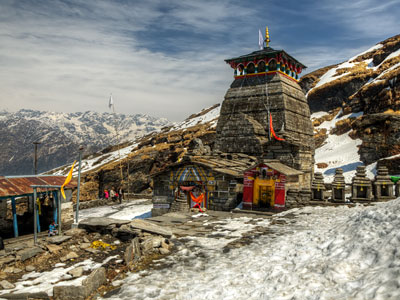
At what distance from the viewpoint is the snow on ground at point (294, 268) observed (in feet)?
20.6

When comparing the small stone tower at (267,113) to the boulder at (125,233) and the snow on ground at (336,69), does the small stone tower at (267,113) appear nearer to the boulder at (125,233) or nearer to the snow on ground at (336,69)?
the boulder at (125,233)

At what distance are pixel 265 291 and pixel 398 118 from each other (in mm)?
37971

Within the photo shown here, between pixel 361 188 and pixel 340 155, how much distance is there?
3293 centimetres

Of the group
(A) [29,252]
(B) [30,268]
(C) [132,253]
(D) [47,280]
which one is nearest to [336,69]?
(C) [132,253]

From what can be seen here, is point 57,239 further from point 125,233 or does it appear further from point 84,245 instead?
point 125,233

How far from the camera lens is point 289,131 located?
1219 inches

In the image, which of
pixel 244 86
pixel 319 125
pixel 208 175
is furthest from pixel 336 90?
pixel 208 175

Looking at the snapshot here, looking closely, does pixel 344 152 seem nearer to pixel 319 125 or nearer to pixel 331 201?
pixel 319 125

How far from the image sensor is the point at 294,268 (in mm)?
7805

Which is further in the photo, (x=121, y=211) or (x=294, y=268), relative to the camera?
(x=121, y=211)

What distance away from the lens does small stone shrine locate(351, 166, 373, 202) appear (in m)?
17.8

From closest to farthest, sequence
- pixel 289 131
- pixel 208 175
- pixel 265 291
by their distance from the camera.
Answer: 1. pixel 265 291
2. pixel 208 175
3. pixel 289 131

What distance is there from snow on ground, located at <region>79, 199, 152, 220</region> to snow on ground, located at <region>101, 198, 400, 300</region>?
17.5 meters

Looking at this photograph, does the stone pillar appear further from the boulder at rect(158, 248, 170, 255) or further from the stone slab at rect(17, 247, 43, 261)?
the stone slab at rect(17, 247, 43, 261)
